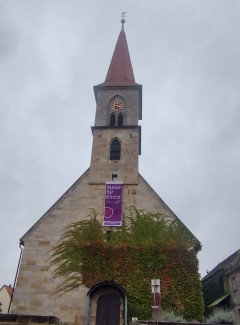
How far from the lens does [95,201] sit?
17.6 m

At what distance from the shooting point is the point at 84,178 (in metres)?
18.5

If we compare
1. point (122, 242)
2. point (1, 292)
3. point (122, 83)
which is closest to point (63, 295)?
point (122, 242)

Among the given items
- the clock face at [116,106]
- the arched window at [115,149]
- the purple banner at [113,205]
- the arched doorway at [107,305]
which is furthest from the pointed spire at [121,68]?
the arched doorway at [107,305]

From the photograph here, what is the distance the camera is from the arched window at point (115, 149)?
1975cm

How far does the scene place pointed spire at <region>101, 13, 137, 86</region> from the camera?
2367 cm

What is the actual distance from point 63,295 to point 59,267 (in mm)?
1264

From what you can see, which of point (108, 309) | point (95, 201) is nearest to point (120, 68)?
point (95, 201)

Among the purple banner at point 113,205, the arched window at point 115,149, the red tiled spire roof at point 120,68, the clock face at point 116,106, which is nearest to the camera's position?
the purple banner at point 113,205

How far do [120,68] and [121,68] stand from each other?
0.26 feet

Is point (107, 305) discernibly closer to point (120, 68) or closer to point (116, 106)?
point (116, 106)

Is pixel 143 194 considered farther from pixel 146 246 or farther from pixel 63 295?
pixel 63 295

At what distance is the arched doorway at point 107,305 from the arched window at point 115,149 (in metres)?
7.64

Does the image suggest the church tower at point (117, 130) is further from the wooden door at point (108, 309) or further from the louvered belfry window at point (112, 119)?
the wooden door at point (108, 309)

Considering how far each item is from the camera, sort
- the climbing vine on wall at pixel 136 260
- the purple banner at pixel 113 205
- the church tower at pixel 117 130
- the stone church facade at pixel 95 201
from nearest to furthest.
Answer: the climbing vine on wall at pixel 136 260, the stone church facade at pixel 95 201, the purple banner at pixel 113 205, the church tower at pixel 117 130
